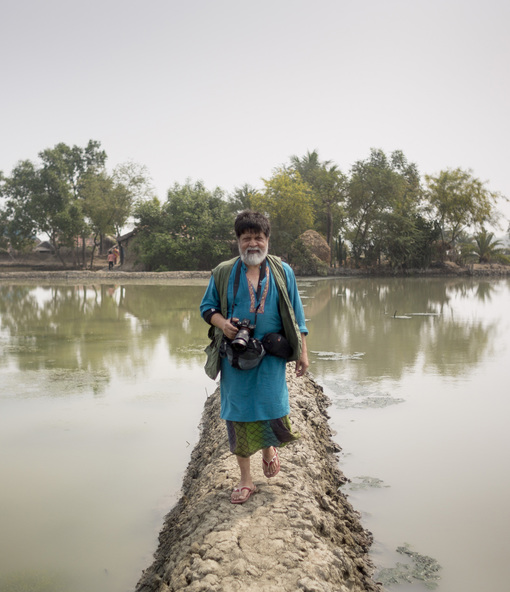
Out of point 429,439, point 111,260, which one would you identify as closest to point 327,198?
point 111,260

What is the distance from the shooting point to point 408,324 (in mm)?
10344

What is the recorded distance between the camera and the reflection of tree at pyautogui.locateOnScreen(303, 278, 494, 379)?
273 inches

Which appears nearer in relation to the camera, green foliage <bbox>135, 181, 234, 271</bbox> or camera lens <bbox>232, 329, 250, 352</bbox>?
camera lens <bbox>232, 329, 250, 352</bbox>

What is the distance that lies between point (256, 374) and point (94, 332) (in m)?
7.37

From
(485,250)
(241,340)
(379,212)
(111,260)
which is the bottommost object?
(241,340)

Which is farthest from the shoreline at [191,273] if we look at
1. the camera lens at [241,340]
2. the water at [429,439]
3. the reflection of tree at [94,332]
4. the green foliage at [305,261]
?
the camera lens at [241,340]

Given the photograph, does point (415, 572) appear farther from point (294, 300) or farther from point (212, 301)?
point (212, 301)

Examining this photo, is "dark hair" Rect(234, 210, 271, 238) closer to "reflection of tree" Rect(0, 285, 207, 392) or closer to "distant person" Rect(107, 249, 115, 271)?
"reflection of tree" Rect(0, 285, 207, 392)

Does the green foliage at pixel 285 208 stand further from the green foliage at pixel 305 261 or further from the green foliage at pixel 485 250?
the green foliage at pixel 485 250

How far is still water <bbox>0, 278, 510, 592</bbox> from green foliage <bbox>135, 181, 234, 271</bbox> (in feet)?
67.0

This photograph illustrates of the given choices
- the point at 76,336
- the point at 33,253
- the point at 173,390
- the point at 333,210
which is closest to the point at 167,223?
the point at 333,210

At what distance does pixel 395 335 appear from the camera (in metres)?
9.06

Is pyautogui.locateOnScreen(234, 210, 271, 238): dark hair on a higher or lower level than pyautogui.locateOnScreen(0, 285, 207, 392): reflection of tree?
higher

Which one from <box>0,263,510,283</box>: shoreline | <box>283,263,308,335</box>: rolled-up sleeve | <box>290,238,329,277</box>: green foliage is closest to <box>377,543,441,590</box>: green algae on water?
<box>283,263,308,335</box>: rolled-up sleeve
